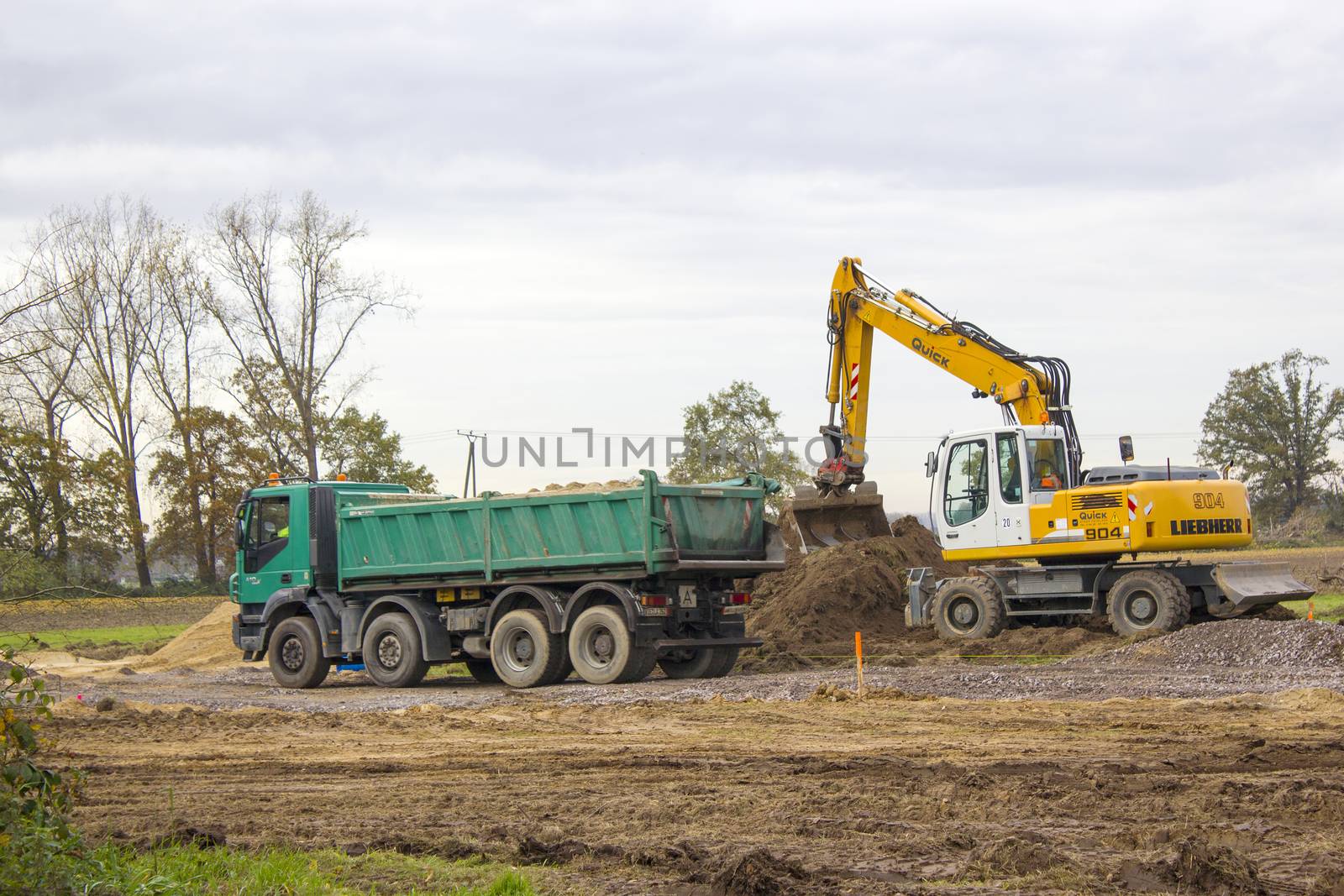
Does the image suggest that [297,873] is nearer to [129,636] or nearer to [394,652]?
[394,652]

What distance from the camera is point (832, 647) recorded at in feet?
68.5

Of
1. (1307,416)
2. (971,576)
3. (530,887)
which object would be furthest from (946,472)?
(1307,416)

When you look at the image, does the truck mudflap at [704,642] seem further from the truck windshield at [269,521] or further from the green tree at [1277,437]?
the green tree at [1277,437]

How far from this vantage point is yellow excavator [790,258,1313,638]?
63.9 feet

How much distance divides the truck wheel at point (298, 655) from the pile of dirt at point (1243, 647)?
1077cm

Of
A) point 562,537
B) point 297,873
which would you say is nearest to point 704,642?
point 562,537

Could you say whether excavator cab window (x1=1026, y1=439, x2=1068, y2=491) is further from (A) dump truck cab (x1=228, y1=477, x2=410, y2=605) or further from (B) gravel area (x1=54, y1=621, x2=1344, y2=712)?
(A) dump truck cab (x1=228, y1=477, x2=410, y2=605)

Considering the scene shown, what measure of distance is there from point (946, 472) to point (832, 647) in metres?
3.22

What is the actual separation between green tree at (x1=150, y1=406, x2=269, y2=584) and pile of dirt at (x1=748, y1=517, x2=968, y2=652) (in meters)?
31.9

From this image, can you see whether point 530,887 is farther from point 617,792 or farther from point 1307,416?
point 1307,416

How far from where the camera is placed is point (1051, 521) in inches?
794

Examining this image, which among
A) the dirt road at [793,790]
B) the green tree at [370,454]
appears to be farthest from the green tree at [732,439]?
the dirt road at [793,790]

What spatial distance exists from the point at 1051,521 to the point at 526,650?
7.86 meters

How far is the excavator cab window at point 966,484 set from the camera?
20891 millimetres
